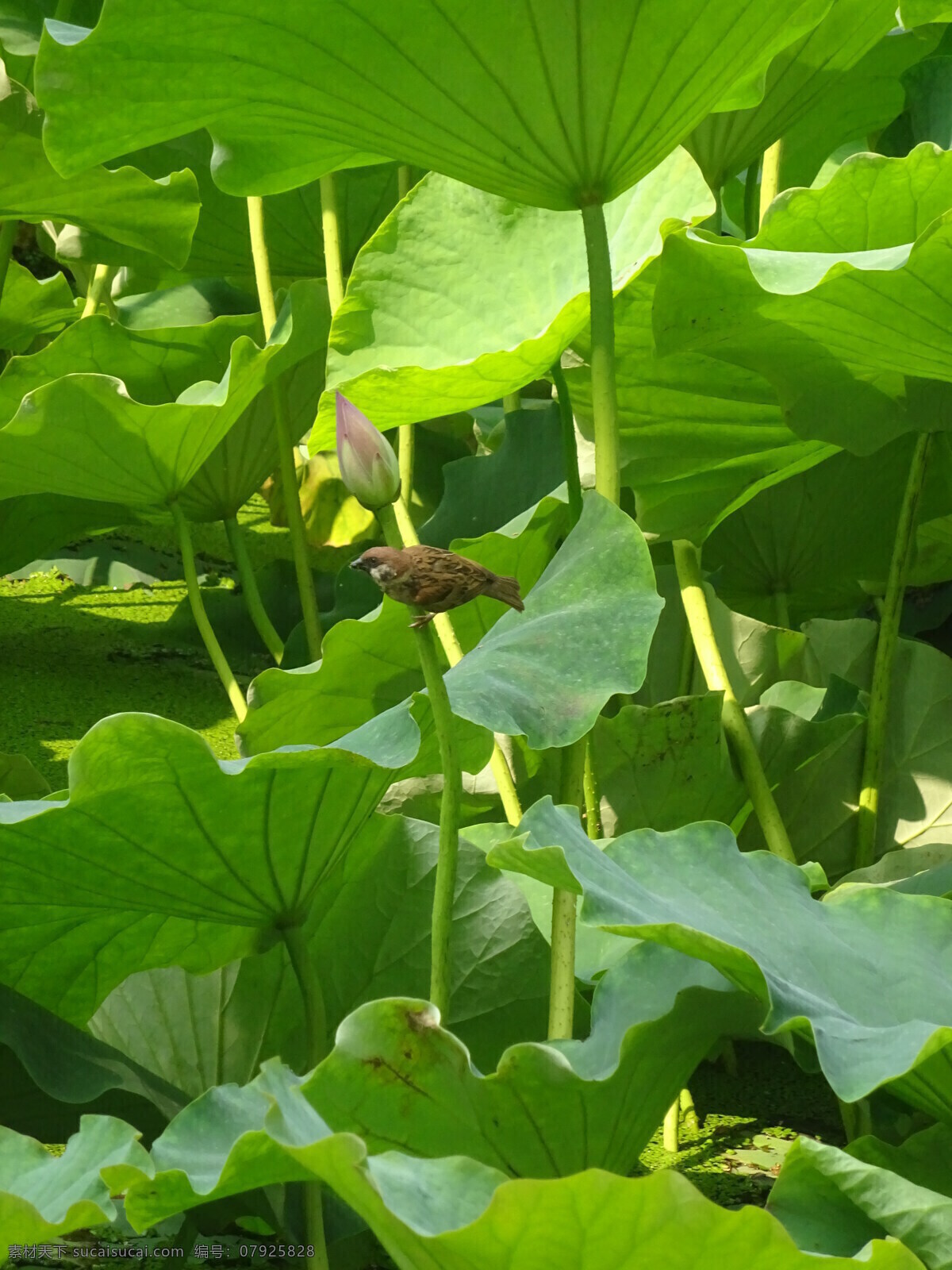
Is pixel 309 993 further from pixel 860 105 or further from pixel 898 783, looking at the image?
pixel 860 105

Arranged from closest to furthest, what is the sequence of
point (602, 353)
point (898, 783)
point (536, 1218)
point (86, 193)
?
point (536, 1218), point (602, 353), point (898, 783), point (86, 193)

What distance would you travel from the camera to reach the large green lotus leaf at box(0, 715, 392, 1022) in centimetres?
65

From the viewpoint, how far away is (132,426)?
3.72 feet

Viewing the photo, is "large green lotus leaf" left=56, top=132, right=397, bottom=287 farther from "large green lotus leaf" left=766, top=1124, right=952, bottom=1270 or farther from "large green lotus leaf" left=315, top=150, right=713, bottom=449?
"large green lotus leaf" left=766, top=1124, right=952, bottom=1270

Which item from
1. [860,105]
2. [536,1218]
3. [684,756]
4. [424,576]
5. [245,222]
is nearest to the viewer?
[536,1218]

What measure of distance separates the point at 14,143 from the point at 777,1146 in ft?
3.47

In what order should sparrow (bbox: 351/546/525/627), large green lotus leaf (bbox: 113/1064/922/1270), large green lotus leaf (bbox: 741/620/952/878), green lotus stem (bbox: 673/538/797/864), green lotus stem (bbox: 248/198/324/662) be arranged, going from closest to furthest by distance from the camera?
large green lotus leaf (bbox: 113/1064/922/1270) → sparrow (bbox: 351/546/525/627) → green lotus stem (bbox: 673/538/797/864) → large green lotus leaf (bbox: 741/620/952/878) → green lotus stem (bbox: 248/198/324/662)

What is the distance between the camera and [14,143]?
49.5 inches

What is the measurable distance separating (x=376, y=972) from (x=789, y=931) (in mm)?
273

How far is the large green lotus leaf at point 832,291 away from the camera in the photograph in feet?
2.40

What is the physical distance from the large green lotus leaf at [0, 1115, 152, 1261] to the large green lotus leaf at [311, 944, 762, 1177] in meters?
0.08

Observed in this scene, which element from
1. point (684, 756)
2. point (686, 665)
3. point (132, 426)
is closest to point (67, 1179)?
point (684, 756)

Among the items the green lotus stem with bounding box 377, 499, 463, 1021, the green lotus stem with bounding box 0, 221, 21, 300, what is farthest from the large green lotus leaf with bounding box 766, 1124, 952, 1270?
the green lotus stem with bounding box 0, 221, 21, 300

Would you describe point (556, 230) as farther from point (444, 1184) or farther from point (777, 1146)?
point (444, 1184)
